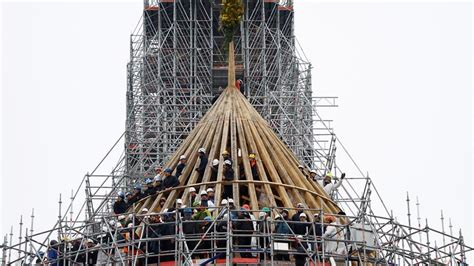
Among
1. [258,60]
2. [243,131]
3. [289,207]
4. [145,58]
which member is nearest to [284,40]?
[258,60]

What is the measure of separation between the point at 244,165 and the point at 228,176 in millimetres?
1625

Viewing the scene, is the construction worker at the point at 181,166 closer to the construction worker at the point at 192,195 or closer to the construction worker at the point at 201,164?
the construction worker at the point at 201,164

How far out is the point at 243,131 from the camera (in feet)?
179

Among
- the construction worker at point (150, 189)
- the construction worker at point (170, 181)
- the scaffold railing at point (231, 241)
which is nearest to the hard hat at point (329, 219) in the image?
the scaffold railing at point (231, 241)

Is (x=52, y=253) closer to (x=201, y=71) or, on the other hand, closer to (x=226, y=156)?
(x=226, y=156)

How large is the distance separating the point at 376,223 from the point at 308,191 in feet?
9.48

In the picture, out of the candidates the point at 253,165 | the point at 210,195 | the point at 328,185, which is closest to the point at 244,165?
the point at 253,165

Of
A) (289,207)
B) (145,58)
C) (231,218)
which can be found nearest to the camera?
(231,218)

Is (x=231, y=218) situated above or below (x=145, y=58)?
below

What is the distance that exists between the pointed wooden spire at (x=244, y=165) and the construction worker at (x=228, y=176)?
158 mm

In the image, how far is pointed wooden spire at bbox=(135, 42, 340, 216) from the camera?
166 feet

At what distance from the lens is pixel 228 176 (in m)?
50.8

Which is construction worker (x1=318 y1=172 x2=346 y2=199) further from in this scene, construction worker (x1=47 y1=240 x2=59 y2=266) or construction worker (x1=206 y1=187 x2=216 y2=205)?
construction worker (x1=47 y1=240 x2=59 y2=266)

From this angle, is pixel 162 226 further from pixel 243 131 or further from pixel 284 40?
pixel 284 40
